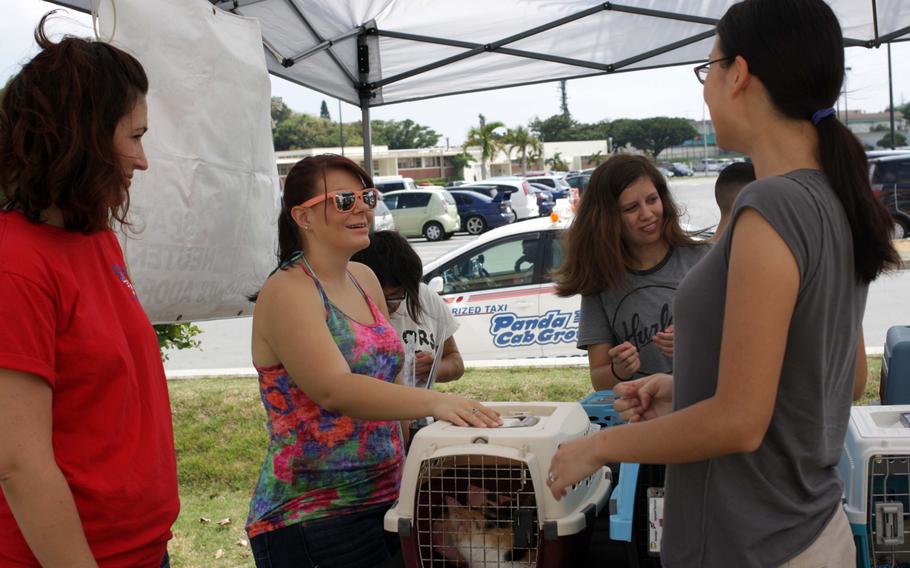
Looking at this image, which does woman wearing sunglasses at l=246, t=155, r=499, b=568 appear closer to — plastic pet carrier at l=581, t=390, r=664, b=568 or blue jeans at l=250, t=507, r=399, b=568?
blue jeans at l=250, t=507, r=399, b=568

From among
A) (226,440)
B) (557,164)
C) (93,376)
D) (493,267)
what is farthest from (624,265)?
(557,164)

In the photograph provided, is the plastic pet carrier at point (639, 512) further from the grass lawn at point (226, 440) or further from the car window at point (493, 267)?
the car window at point (493, 267)

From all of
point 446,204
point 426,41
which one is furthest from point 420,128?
point 426,41

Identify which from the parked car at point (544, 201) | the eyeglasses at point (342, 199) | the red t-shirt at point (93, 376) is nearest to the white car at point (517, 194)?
the parked car at point (544, 201)

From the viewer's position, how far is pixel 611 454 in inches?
57.6

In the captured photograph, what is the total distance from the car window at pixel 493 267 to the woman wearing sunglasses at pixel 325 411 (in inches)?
269

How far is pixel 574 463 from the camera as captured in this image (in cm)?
153

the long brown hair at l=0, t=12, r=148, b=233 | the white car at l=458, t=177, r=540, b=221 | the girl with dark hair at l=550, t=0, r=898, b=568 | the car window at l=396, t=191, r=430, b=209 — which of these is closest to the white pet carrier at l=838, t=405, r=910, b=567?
the girl with dark hair at l=550, t=0, r=898, b=568

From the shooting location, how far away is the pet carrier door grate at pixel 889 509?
1798mm

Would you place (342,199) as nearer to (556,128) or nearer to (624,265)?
(624,265)

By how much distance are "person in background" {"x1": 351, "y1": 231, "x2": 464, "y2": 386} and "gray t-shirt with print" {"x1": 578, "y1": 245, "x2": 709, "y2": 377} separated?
2.23 feet

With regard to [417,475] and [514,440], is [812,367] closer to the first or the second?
[514,440]

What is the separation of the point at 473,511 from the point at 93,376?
75cm

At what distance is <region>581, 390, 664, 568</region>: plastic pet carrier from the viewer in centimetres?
179
